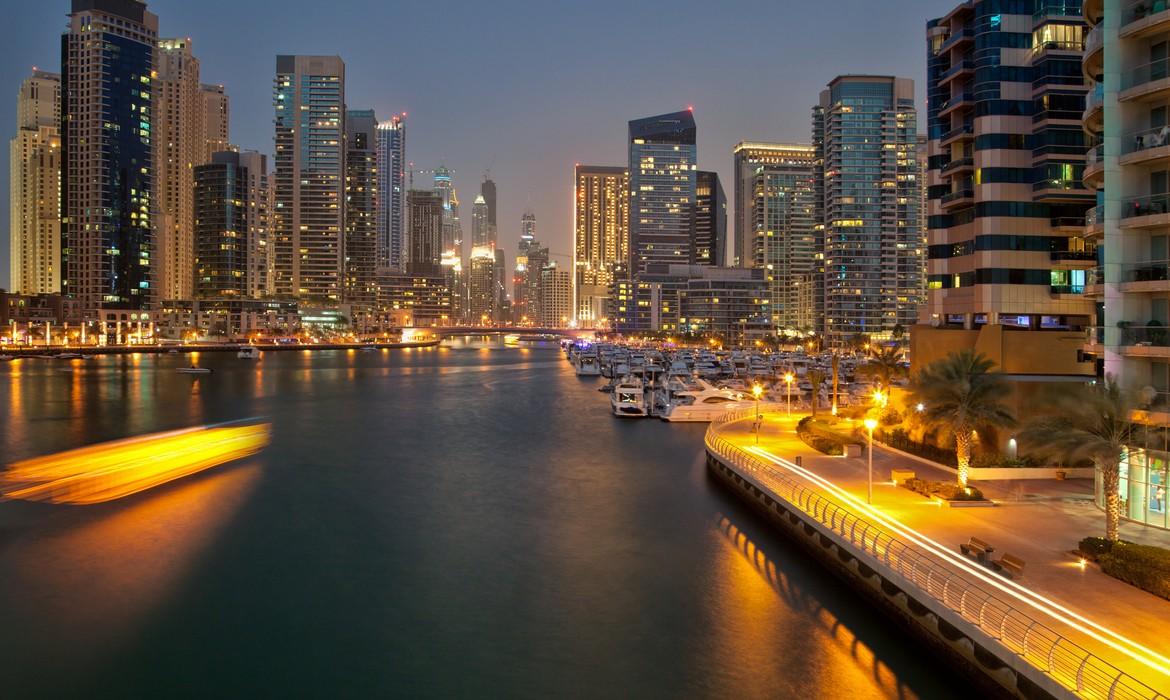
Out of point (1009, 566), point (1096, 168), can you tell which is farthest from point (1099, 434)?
point (1096, 168)

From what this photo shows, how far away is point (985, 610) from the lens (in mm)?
17641

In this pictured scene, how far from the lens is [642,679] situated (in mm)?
20344

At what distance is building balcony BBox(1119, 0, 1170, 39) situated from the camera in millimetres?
23734

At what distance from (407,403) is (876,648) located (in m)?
71.7


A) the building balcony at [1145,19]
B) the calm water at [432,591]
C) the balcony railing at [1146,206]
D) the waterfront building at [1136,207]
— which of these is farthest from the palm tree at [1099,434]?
the building balcony at [1145,19]

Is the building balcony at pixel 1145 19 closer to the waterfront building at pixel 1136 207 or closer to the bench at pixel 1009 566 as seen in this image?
the waterfront building at pixel 1136 207

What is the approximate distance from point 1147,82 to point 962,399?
11.8 meters

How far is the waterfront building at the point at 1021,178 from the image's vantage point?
45.1 meters

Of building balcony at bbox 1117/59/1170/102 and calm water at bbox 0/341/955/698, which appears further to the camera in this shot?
building balcony at bbox 1117/59/1170/102

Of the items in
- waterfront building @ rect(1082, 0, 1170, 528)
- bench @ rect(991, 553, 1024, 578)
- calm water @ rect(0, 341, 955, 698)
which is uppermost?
waterfront building @ rect(1082, 0, 1170, 528)

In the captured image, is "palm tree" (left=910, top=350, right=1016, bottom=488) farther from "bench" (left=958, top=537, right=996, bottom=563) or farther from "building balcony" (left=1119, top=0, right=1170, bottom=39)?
"building balcony" (left=1119, top=0, right=1170, bottom=39)

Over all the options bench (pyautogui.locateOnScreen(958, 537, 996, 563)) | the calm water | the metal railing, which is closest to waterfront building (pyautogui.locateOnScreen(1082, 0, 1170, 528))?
bench (pyautogui.locateOnScreen(958, 537, 996, 563))

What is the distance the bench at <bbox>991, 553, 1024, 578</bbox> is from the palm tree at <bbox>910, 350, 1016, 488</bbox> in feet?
31.1

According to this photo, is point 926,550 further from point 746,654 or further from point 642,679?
point 642,679
